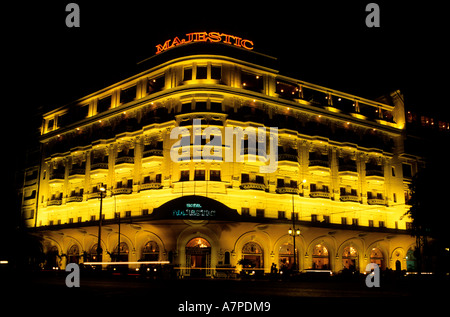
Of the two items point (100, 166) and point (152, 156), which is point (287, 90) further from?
point (100, 166)

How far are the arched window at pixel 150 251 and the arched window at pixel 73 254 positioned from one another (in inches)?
421

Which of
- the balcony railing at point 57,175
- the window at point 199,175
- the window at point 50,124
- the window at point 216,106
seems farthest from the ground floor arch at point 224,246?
the window at point 50,124

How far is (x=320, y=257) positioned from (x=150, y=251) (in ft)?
60.5

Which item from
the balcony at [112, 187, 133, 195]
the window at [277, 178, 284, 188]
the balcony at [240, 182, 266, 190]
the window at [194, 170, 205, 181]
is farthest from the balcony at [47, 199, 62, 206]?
the window at [277, 178, 284, 188]

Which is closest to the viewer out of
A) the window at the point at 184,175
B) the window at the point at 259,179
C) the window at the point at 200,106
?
the window at the point at 184,175

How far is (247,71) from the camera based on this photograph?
4462 centimetres

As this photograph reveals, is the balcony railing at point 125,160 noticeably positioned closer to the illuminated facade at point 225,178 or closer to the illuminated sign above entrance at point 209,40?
the illuminated facade at point 225,178

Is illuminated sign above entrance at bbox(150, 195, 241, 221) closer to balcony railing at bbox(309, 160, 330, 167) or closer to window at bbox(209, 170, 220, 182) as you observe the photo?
window at bbox(209, 170, 220, 182)

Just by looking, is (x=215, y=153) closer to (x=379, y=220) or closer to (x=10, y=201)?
(x=379, y=220)

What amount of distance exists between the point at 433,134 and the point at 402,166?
8541 mm

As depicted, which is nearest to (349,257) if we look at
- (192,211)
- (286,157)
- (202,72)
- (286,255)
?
(286,255)

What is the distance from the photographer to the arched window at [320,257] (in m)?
44.6
